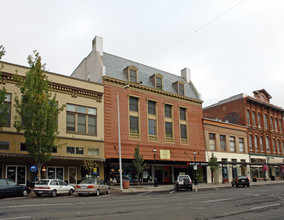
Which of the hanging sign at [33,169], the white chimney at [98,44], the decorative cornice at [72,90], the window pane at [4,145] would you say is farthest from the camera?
the white chimney at [98,44]

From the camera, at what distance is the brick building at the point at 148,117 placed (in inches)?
1336

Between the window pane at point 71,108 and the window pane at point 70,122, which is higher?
the window pane at point 71,108

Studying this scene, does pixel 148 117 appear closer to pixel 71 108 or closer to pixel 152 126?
pixel 152 126

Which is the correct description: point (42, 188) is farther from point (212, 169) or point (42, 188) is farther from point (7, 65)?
point (212, 169)

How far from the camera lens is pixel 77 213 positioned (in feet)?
38.0

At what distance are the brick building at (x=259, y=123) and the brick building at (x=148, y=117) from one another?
530 inches

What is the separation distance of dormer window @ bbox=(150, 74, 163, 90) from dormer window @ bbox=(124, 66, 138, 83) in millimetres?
3394

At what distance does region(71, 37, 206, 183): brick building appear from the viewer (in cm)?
3394

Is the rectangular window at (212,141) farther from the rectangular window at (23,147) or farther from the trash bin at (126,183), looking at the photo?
the rectangular window at (23,147)

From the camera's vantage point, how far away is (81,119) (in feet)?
103

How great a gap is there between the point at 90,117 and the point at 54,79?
221 inches

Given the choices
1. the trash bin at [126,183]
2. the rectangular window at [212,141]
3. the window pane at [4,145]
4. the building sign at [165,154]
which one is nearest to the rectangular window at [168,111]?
the building sign at [165,154]

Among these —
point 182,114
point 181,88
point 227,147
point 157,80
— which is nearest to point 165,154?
point 182,114

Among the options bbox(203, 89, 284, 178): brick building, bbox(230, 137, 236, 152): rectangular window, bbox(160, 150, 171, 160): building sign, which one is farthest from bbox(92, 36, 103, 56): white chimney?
bbox(203, 89, 284, 178): brick building
